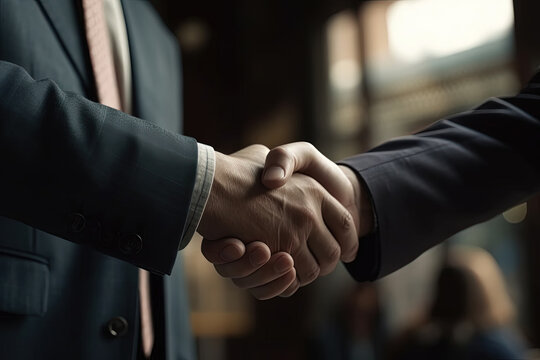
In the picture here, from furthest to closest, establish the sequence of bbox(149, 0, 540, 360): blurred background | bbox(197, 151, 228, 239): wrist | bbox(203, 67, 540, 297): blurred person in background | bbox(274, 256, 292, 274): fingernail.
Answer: bbox(149, 0, 540, 360): blurred background, bbox(203, 67, 540, 297): blurred person in background, bbox(274, 256, 292, 274): fingernail, bbox(197, 151, 228, 239): wrist

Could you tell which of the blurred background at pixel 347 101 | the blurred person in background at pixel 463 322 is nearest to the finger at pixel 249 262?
the blurred person in background at pixel 463 322

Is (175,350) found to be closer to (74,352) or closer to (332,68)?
(74,352)

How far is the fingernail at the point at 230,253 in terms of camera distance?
42.9 inches

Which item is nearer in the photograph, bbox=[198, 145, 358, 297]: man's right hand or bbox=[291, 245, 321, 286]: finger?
bbox=[198, 145, 358, 297]: man's right hand

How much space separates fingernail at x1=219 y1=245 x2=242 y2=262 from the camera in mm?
1089

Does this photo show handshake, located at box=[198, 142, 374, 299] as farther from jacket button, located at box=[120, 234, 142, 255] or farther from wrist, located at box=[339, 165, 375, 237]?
jacket button, located at box=[120, 234, 142, 255]

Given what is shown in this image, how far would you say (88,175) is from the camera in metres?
0.92

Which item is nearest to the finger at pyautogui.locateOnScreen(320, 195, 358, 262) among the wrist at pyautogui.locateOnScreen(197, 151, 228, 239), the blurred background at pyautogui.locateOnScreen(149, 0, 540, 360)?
the wrist at pyautogui.locateOnScreen(197, 151, 228, 239)

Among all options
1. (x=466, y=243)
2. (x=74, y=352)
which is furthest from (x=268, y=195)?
(x=466, y=243)

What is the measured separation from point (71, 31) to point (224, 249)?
19.5 inches

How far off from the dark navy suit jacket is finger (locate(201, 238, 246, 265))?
0.50ft

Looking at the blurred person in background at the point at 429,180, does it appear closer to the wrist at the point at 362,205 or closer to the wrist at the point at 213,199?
the wrist at the point at 362,205

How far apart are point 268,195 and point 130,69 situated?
0.47 m

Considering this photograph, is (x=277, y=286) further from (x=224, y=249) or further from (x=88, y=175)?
(x=88, y=175)
